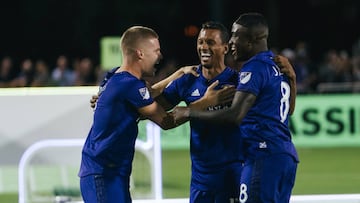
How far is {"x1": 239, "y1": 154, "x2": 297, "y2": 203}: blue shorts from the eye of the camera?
814 centimetres

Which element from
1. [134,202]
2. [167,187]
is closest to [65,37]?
[167,187]

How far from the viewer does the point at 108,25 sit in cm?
3331

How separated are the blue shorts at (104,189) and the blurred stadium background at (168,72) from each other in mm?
4040

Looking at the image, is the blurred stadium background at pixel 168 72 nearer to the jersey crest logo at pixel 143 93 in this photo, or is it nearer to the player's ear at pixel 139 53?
the player's ear at pixel 139 53

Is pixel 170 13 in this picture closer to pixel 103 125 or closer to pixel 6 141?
pixel 6 141

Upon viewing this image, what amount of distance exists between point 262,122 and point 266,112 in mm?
79

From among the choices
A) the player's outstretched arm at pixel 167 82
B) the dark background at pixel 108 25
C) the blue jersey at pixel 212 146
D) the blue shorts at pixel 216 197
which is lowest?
the blue shorts at pixel 216 197

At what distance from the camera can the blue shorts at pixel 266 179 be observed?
8.14 meters

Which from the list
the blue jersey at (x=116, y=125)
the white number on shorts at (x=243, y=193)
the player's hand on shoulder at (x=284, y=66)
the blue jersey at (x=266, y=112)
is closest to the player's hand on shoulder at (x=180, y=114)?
the blue jersey at (x=116, y=125)

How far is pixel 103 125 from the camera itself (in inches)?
320

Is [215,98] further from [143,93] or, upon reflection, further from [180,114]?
[143,93]

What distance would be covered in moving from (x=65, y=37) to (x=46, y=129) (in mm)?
21805

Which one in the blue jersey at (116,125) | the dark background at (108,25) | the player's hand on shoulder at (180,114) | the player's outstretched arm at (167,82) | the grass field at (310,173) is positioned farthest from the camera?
the dark background at (108,25)

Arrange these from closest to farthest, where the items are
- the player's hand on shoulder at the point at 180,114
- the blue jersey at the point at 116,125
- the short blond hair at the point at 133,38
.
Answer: the blue jersey at the point at 116,125 → the short blond hair at the point at 133,38 → the player's hand on shoulder at the point at 180,114
